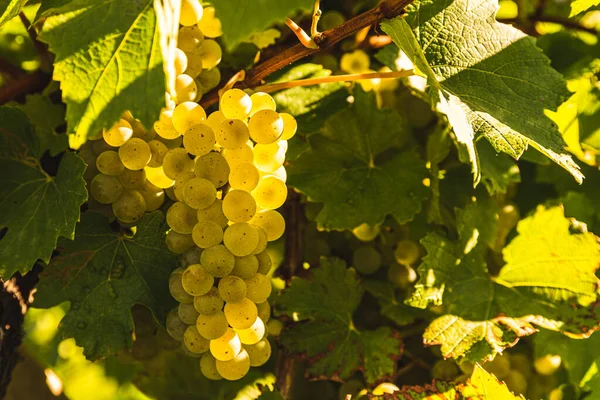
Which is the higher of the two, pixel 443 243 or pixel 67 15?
pixel 67 15

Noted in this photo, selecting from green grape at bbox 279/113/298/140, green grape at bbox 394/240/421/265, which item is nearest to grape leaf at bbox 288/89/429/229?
green grape at bbox 394/240/421/265

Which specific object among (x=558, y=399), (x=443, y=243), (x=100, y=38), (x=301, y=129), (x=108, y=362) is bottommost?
(x=558, y=399)

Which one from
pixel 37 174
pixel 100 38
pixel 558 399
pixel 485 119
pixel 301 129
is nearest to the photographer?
pixel 100 38

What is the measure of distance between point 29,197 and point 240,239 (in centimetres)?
34

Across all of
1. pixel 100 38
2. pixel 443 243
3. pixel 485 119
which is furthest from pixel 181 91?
pixel 443 243

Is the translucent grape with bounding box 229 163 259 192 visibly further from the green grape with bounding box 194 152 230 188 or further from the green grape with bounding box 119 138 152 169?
the green grape with bounding box 119 138 152 169

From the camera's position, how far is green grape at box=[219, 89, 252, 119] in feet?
2.46

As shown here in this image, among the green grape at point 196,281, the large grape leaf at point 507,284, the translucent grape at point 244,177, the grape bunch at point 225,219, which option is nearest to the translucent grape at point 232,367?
the grape bunch at point 225,219

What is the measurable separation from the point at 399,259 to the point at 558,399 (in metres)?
0.38

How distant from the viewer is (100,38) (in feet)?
2.08

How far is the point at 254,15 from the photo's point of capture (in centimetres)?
53

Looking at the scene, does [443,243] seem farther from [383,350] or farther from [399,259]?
[383,350]

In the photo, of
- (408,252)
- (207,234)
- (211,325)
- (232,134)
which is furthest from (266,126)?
(408,252)

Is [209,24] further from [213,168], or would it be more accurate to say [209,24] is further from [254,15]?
[254,15]
